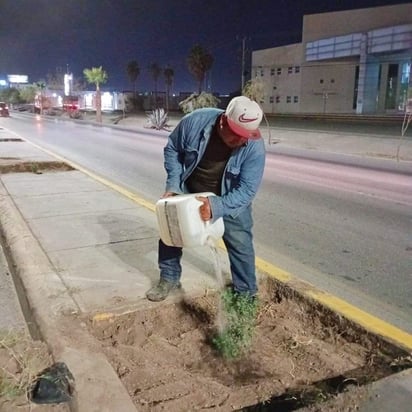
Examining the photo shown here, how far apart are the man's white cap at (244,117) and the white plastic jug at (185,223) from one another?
0.45 metres

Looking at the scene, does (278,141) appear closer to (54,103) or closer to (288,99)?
(288,99)

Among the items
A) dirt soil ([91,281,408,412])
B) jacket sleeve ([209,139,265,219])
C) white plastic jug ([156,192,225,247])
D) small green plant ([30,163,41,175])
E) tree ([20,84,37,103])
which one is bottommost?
dirt soil ([91,281,408,412])

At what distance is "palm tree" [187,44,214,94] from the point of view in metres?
64.2

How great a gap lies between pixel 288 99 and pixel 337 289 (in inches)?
2219

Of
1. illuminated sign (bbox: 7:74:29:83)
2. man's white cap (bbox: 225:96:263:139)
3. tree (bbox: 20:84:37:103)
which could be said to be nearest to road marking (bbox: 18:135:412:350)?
man's white cap (bbox: 225:96:263:139)

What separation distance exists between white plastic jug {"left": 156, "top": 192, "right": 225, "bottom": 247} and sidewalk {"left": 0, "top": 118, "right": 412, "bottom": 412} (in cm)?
77

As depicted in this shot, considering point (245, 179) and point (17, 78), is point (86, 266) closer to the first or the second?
point (245, 179)

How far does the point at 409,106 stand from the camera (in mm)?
17000

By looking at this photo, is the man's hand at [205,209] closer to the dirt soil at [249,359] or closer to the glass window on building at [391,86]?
the dirt soil at [249,359]

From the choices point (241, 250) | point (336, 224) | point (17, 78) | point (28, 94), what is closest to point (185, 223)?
point (241, 250)

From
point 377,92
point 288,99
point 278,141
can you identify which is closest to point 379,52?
point 377,92

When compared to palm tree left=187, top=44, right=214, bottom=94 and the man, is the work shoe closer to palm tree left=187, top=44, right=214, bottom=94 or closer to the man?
the man

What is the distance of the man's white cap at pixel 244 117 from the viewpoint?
2859 millimetres

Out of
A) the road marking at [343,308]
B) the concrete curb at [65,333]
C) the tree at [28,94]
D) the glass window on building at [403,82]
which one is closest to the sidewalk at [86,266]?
the concrete curb at [65,333]
